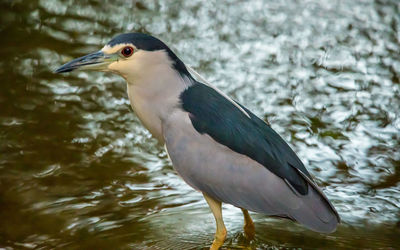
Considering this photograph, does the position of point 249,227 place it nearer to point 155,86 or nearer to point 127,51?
point 155,86

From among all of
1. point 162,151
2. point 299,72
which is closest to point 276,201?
point 162,151

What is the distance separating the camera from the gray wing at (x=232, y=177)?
3.84 metres

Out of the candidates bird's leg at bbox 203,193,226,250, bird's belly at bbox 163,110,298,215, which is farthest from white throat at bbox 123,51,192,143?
bird's leg at bbox 203,193,226,250

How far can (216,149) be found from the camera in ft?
12.7

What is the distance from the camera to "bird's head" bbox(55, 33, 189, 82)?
3820 mm

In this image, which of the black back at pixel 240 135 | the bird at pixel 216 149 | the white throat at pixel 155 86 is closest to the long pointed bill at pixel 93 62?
the bird at pixel 216 149

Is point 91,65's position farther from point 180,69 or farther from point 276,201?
point 276,201

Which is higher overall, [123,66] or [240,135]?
[123,66]

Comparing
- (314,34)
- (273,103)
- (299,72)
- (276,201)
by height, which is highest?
(314,34)

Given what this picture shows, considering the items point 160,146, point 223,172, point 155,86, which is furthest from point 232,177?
point 160,146

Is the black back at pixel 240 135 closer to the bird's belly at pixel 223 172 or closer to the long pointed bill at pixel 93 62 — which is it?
the bird's belly at pixel 223 172

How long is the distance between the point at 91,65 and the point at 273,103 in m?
2.41

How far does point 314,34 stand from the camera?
285 inches

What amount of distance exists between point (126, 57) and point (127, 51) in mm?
35
